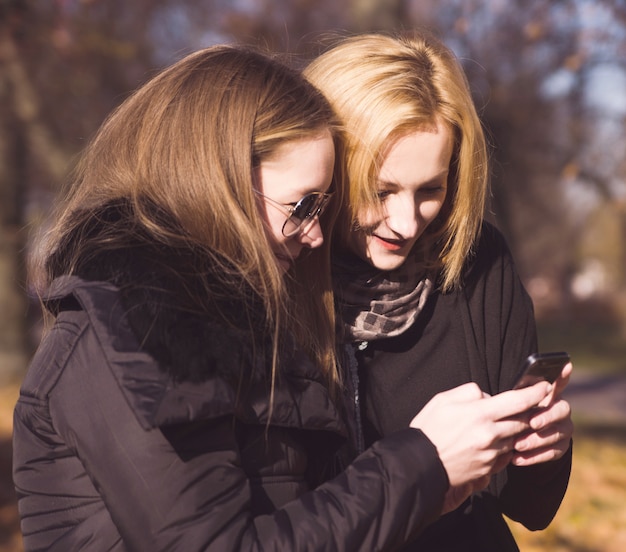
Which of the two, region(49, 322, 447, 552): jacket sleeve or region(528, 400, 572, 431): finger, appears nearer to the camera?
region(49, 322, 447, 552): jacket sleeve

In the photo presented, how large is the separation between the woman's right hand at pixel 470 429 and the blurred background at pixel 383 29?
1096mm

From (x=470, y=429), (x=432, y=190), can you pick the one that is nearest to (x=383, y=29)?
(x=432, y=190)

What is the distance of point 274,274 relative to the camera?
1.70 meters

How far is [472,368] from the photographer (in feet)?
7.58

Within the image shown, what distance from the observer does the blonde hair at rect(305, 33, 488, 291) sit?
2.24 meters

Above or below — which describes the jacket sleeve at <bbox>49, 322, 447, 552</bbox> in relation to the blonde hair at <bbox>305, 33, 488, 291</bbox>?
below

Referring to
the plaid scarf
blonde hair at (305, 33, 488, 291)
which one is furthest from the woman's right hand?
blonde hair at (305, 33, 488, 291)

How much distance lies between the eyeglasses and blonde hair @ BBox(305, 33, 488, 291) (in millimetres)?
340

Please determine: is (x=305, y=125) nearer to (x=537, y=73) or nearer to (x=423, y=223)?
(x=423, y=223)

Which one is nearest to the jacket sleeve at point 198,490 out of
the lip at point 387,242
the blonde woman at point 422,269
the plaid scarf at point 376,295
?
the blonde woman at point 422,269

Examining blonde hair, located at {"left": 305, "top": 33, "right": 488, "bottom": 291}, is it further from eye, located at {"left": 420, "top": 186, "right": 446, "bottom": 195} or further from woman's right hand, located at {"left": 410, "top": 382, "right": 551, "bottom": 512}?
woman's right hand, located at {"left": 410, "top": 382, "right": 551, "bottom": 512}

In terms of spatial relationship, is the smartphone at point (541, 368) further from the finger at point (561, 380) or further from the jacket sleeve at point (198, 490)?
the jacket sleeve at point (198, 490)

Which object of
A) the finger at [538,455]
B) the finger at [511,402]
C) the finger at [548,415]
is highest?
the finger at [511,402]

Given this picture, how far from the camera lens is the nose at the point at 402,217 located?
225 cm
